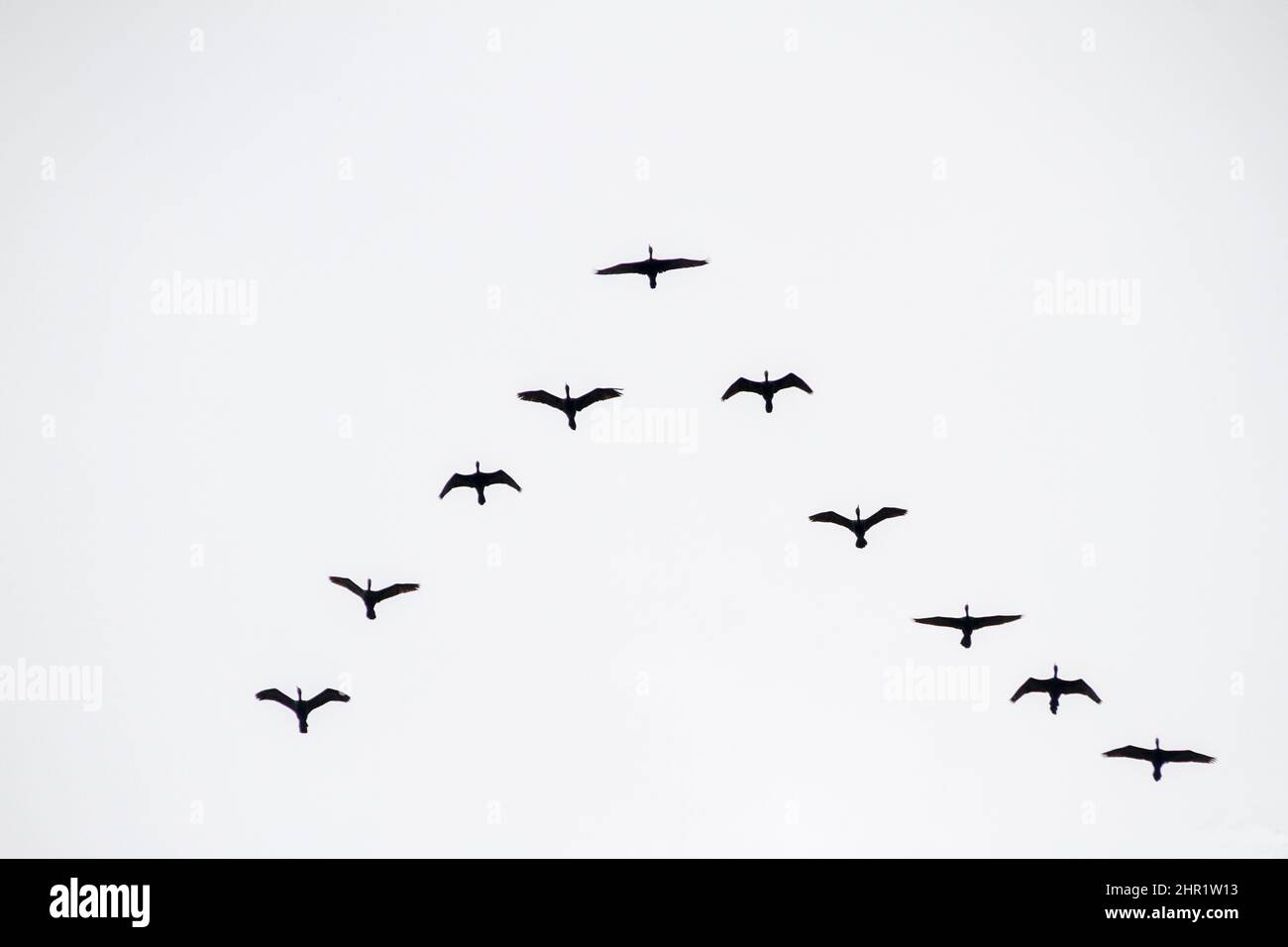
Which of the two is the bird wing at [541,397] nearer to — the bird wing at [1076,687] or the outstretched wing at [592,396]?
the outstretched wing at [592,396]

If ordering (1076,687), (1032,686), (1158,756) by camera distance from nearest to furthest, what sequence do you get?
(1032,686), (1076,687), (1158,756)

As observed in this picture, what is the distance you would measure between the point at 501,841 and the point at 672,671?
9.54m

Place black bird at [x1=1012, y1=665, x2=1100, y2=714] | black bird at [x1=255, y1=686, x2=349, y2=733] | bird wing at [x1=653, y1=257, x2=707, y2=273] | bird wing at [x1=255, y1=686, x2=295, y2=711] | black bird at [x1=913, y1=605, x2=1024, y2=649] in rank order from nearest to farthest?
1. bird wing at [x1=653, y1=257, x2=707, y2=273]
2. black bird at [x1=1012, y1=665, x2=1100, y2=714]
3. black bird at [x1=913, y1=605, x2=1024, y2=649]
4. black bird at [x1=255, y1=686, x2=349, y2=733]
5. bird wing at [x1=255, y1=686, x2=295, y2=711]

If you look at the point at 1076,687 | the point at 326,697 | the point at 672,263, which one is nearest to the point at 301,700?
the point at 326,697

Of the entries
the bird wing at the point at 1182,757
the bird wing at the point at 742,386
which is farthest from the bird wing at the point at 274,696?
the bird wing at the point at 1182,757

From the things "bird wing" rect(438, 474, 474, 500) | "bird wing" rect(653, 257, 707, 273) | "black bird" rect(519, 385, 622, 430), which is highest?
"bird wing" rect(653, 257, 707, 273)
